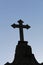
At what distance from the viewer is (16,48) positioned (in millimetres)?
17984

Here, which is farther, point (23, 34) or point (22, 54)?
point (23, 34)

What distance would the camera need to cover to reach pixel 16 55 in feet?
58.1

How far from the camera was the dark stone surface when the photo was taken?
Answer: 17219 mm

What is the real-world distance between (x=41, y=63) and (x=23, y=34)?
2965 mm

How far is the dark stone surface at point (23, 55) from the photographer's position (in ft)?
56.5

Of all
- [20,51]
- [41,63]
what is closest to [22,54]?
[20,51]

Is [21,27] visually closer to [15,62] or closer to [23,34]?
[23,34]

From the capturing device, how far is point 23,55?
691 inches

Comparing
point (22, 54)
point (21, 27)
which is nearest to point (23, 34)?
point (21, 27)

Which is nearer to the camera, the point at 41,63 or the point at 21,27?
the point at 41,63

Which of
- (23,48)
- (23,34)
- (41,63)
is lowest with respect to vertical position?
(41,63)

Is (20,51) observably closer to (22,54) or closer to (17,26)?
(22,54)

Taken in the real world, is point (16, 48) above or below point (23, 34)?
below

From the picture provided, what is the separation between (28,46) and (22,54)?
94cm
